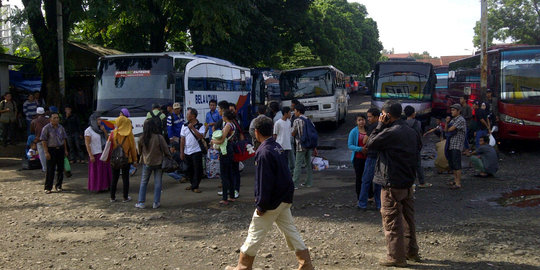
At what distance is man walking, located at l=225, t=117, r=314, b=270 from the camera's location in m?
4.85

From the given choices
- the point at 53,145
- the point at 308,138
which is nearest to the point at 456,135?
the point at 308,138

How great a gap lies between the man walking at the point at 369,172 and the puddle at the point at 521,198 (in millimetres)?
2377

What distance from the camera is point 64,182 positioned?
11.4m

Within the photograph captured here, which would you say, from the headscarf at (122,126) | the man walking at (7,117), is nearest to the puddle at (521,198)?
the headscarf at (122,126)

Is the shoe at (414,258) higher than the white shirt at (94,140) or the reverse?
the reverse

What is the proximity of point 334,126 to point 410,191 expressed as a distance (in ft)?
56.4

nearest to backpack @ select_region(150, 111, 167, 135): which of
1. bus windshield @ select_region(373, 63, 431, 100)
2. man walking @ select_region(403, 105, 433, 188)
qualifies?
man walking @ select_region(403, 105, 433, 188)

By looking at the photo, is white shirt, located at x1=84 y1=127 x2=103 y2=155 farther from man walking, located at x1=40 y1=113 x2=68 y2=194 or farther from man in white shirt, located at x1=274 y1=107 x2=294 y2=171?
man in white shirt, located at x1=274 y1=107 x2=294 y2=171

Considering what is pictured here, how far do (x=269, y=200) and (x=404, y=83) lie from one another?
17219 millimetres

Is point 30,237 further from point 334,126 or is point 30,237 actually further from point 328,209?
point 334,126

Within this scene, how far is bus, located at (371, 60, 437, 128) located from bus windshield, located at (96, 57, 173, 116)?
32.9ft

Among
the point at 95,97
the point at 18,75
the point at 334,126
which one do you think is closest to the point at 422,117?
the point at 334,126

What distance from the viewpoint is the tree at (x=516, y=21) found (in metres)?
52.9

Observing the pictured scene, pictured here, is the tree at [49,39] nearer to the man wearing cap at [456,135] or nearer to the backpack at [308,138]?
the backpack at [308,138]
